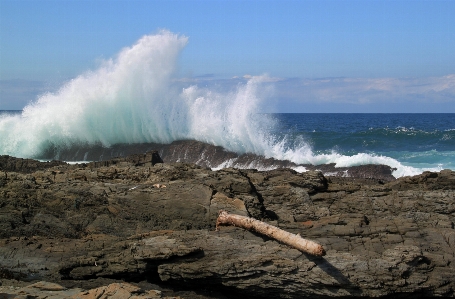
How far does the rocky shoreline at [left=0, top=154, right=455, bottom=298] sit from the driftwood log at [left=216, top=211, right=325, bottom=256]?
0.34 feet

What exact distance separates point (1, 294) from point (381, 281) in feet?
14.6

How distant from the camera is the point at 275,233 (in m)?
6.82

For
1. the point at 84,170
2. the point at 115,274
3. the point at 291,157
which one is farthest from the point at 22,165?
the point at 291,157

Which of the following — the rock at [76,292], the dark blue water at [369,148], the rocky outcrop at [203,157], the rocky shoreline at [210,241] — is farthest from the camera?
the dark blue water at [369,148]

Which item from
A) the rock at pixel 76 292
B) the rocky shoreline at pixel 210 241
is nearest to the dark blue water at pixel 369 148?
the rocky shoreline at pixel 210 241

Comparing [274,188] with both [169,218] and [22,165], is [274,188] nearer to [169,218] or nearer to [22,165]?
[169,218]

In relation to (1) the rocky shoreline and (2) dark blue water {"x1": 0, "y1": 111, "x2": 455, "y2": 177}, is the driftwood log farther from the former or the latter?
(2) dark blue water {"x1": 0, "y1": 111, "x2": 455, "y2": 177}

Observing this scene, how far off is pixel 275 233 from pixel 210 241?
85cm

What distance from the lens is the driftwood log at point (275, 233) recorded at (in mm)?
6371

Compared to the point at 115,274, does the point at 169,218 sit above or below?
above

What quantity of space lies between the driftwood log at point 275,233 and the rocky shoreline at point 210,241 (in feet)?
0.34

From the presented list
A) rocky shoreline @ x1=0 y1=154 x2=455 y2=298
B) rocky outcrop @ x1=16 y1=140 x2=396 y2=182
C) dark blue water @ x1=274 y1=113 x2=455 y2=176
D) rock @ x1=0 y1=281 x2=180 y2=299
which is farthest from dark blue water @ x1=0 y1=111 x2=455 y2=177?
rock @ x1=0 y1=281 x2=180 y2=299

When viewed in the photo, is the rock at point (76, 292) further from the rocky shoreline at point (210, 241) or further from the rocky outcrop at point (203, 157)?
the rocky outcrop at point (203, 157)

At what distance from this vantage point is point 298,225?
7.53 meters
